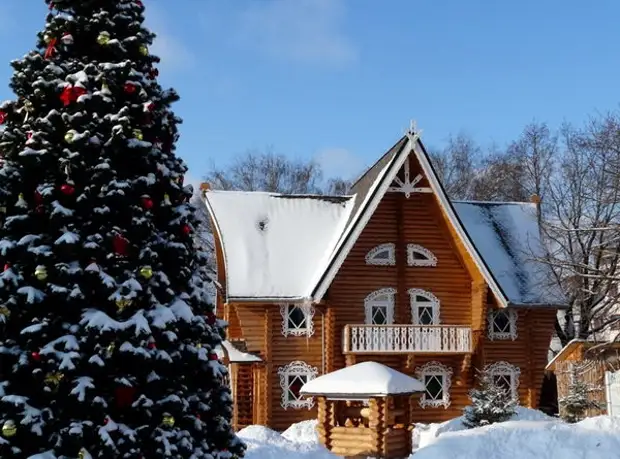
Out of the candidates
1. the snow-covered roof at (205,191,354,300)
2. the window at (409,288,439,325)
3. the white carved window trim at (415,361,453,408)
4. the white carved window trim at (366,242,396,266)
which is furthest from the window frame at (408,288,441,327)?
the snow-covered roof at (205,191,354,300)

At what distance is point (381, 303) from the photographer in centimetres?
2380

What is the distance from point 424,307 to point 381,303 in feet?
4.86

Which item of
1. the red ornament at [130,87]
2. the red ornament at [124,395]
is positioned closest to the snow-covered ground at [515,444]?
the red ornament at [124,395]

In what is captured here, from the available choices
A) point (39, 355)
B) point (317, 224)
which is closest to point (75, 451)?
point (39, 355)

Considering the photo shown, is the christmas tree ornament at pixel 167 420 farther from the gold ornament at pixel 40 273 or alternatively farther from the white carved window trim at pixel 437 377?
the white carved window trim at pixel 437 377

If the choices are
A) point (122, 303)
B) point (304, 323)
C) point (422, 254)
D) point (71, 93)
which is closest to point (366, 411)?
point (304, 323)

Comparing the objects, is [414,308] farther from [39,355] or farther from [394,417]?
[39,355]

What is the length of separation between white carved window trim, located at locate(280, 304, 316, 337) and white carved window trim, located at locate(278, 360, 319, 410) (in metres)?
0.93

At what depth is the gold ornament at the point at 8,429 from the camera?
24.7 feet

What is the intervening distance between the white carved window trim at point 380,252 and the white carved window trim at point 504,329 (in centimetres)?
385

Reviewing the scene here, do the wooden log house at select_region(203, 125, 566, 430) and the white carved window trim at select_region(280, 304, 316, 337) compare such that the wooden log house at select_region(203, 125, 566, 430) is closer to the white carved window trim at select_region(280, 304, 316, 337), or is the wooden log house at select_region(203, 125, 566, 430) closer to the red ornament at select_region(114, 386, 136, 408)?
the white carved window trim at select_region(280, 304, 316, 337)

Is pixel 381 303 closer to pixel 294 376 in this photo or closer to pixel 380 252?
pixel 380 252

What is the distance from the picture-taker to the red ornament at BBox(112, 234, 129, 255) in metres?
8.18

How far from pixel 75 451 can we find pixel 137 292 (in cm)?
180
